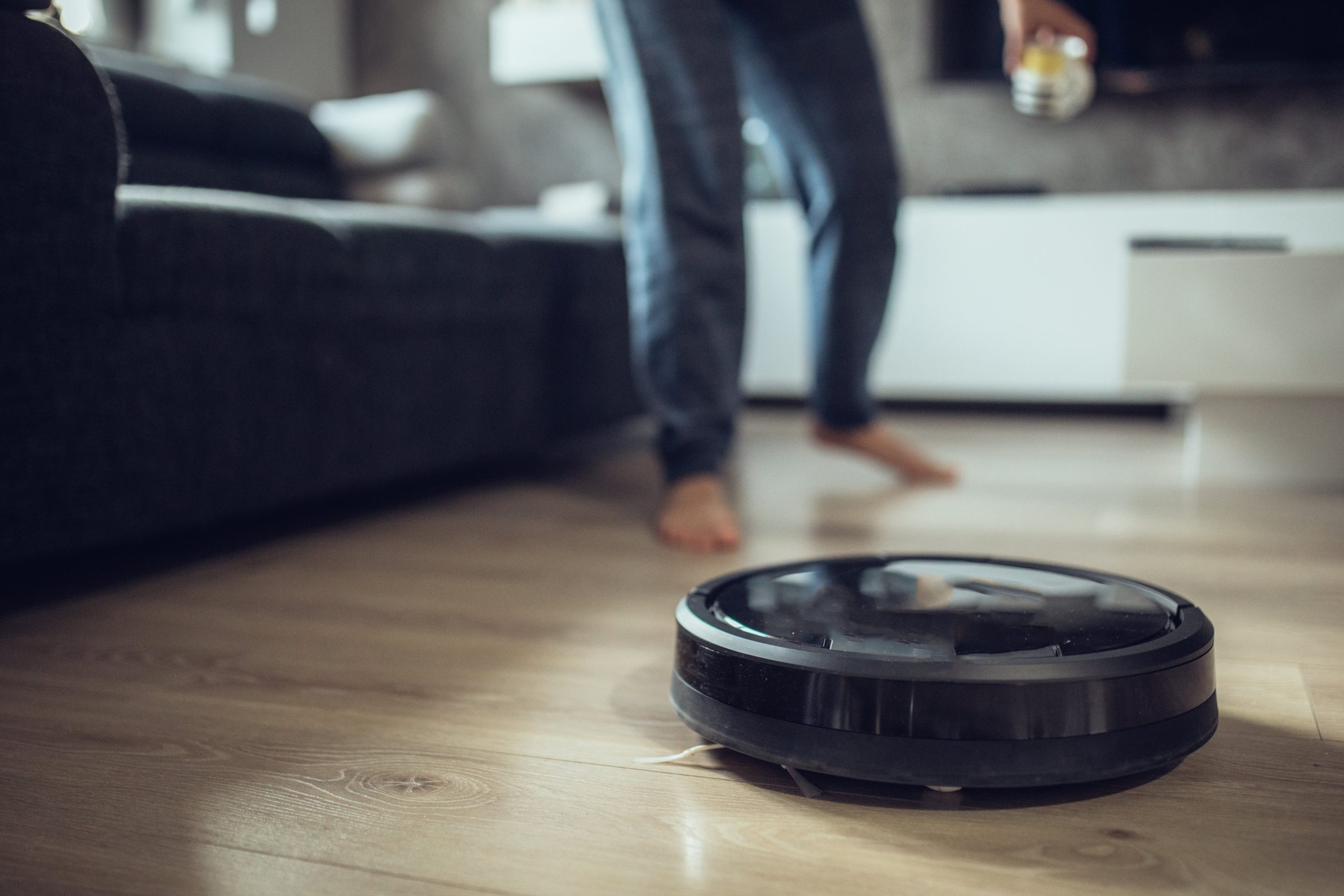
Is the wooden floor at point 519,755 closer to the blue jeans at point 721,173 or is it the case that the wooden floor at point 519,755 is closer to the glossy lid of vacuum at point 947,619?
the glossy lid of vacuum at point 947,619

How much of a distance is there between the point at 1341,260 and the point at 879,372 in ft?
4.63

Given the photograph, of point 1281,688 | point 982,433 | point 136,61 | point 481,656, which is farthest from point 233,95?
point 1281,688

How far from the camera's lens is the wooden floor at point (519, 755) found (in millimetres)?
490

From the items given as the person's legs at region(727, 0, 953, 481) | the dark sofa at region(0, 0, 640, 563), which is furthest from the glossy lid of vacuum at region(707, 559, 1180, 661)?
the person's legs at region(727, 0, 953, 481)

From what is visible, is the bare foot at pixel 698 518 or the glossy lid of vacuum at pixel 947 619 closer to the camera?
the glossy lid of vacuum at pixel 947 619

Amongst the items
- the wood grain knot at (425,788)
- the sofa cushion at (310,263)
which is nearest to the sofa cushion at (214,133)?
the sofa cushion at (310,263)

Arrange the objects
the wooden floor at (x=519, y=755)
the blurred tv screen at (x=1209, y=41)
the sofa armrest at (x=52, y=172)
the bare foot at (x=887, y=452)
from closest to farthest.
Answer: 1. the wooden floor at (x=519, y=755)
2. the sofa armrest at (x=52, y=172)
3. the bare foot at (x=887, y=452)
4. the blurred tv screen at (x=1209, y=41)

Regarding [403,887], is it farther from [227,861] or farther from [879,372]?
[879,372]

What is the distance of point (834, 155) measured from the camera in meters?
1.54

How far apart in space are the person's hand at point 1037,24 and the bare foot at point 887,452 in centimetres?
57

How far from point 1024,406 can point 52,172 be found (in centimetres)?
264

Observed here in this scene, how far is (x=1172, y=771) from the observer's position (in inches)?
23.3

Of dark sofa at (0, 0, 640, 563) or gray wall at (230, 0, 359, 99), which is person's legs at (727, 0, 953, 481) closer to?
dark sofa at (0, 0, 640, 563)

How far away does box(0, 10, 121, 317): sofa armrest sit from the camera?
2.82ft
